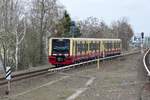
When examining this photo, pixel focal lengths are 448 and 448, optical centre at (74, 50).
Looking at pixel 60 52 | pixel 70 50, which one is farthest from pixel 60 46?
pixel 70 50

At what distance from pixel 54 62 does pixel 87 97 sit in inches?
788

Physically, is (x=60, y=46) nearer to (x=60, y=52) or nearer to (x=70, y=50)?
(x=60, y=52)

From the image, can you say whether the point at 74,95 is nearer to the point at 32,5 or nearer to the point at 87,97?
the point at 87,97

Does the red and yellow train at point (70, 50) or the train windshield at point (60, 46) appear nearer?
the red and yellow train at point (70, 50)

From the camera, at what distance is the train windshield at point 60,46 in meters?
38.8

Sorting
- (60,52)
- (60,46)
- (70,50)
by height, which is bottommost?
(60,52)

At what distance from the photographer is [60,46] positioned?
3925 cm

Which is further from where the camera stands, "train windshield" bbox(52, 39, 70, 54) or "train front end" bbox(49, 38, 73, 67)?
"train windshield" bbox(52, 39, 70, 54)

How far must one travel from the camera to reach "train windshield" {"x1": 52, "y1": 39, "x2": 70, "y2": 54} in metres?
38.8

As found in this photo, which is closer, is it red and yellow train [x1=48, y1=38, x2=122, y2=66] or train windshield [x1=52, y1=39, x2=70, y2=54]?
red and yellow train [x1=48, y1=38, x2=122, y2=66]

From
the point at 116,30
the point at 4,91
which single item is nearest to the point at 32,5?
the point at 4,91

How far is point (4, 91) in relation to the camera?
Result: 2084cm

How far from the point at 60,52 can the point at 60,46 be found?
53 cm

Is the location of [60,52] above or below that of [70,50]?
below
